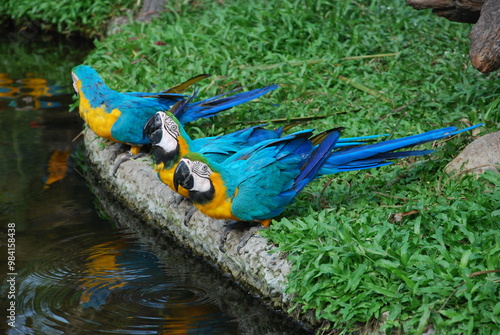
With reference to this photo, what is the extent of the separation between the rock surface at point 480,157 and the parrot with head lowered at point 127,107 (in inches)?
52.6

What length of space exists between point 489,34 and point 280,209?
4.95 ft

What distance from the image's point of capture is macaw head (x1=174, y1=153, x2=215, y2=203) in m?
3.11

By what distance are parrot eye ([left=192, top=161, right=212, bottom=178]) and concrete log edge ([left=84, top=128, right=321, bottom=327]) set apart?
430mm

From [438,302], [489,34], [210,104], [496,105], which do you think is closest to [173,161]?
[210,104]

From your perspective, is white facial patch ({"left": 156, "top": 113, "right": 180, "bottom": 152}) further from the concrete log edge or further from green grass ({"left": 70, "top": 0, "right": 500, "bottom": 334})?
green grass ({"left": 70, "top": 0, "right": 500, "bottom": 334})

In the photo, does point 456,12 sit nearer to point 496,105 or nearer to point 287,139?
point 496,105

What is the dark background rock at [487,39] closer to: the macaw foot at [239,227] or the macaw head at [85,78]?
the macaw foot at [239,227]

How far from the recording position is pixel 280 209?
3.27 metres

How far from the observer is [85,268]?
11.8 ft

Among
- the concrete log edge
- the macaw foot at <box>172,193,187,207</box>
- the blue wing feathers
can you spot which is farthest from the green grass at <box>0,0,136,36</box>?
the macaw foot at <box>172,193,187,207</box>

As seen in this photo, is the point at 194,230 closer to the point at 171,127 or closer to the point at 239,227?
the point at 239,227

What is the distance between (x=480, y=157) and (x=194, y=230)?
166 cm

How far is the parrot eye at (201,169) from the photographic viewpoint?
3113mm

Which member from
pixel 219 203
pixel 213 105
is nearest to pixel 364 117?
pixel 213 105
